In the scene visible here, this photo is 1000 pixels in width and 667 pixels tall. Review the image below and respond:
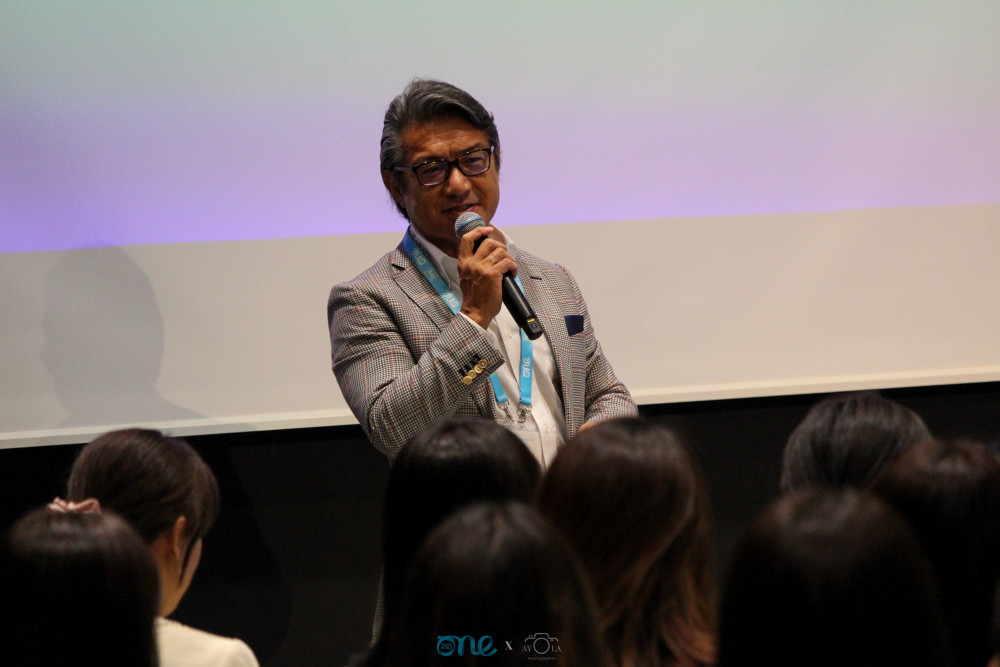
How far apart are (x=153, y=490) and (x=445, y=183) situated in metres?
0.76

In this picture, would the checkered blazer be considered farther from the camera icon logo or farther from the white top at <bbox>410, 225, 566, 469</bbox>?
the camera icon logo

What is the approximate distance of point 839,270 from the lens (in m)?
3.13

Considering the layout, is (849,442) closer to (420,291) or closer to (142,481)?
(420,291)

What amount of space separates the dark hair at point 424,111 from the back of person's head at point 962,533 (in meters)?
1.08

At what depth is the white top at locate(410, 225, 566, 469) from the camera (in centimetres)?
179

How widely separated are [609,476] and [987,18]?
2.74 m

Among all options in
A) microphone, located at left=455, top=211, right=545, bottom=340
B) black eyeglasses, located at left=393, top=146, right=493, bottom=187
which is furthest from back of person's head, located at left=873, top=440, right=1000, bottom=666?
black eyeglasses, located at left=393, top=146, right=493, bottom=187

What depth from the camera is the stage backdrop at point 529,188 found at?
2.76 metres

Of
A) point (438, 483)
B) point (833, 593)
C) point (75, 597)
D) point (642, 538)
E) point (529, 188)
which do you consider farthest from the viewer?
point (529, 188)

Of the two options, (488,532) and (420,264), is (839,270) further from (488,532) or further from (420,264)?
(488,532)

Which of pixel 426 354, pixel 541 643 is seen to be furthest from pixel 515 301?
pixel 541 643

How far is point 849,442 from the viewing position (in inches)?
56.7

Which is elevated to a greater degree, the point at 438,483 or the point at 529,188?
the point at 529,188

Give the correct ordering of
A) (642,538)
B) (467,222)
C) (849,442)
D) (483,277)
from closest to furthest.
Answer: (642,538)
(849,442)
(483,277)
(467,222)
